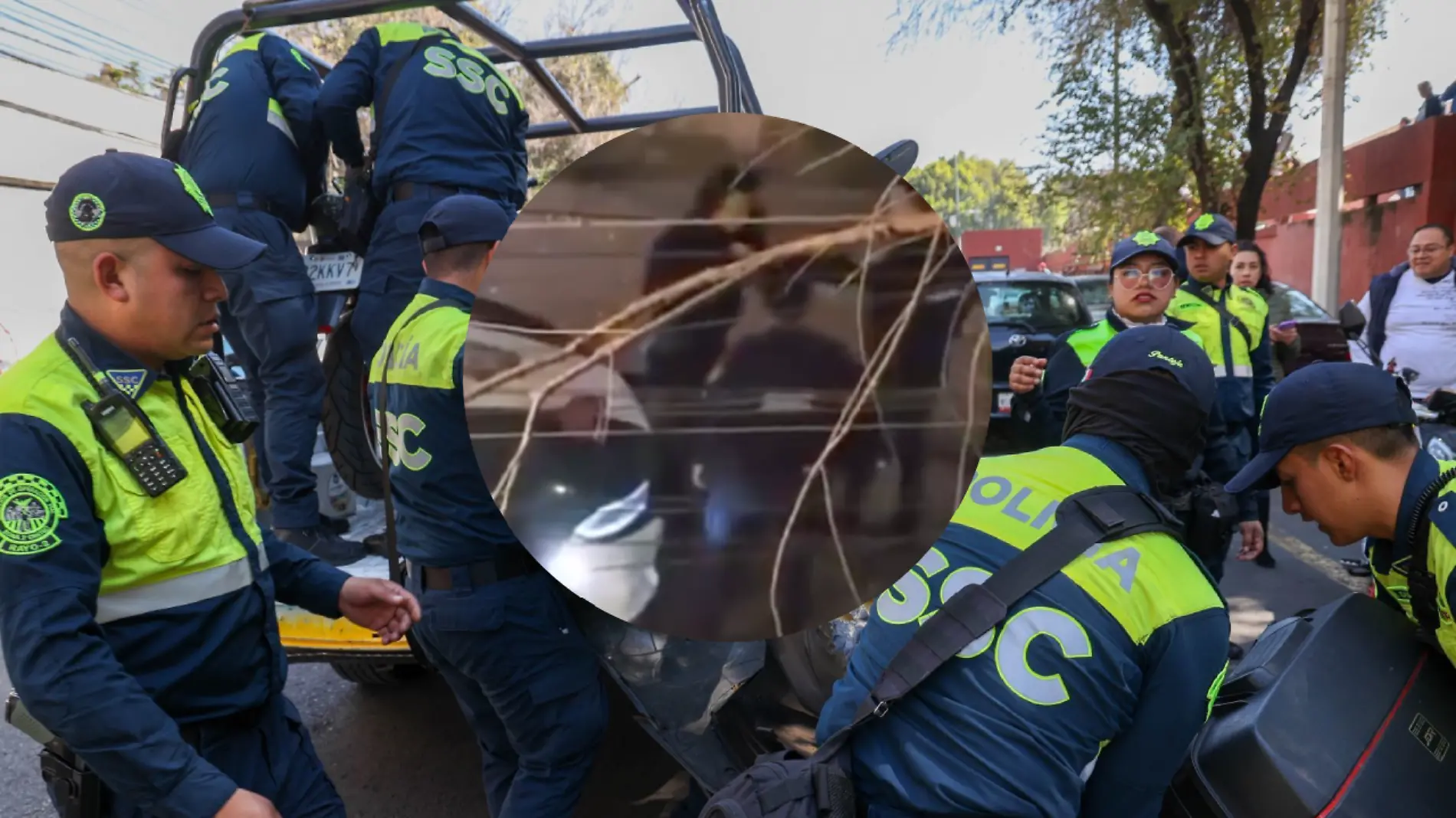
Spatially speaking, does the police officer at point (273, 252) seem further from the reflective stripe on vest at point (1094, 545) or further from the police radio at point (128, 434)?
the reflective stripe on vest at point (1094, 545)

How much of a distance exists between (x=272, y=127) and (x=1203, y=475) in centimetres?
312

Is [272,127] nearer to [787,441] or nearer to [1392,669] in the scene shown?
[787,441]

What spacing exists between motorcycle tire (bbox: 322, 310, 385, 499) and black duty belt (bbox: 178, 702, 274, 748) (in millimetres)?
1665

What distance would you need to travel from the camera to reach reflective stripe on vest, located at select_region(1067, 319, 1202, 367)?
2816 mm

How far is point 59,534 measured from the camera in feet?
3.93

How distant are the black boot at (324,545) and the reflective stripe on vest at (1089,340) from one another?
2445 millimetres

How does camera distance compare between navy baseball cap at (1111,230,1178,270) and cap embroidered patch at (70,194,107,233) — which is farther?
navy baseball cap at (1111,230,1178,270)

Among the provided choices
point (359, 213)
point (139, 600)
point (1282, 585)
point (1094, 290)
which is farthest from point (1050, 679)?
point (1094, 290)

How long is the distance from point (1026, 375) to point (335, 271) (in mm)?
2466

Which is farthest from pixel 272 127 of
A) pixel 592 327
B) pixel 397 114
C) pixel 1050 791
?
pixel 1050 791

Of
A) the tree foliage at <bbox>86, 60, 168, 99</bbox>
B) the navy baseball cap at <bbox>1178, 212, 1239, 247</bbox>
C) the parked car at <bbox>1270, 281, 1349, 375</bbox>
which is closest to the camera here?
the navy baseball cap at <bbox>1178, 212, 1239, 247</bbox>

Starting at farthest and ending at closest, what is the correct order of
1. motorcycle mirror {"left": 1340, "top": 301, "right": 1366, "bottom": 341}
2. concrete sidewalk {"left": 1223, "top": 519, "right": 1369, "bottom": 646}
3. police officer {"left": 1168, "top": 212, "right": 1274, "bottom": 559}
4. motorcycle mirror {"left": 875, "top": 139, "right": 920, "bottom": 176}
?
concrete sidewalk {"left": 1223, "top": 519, "right": 1369, "bottom": 646} → motorcycle mirror {"left": 1340, "top": 301, "right": 1366, "bottom": 341} → police officer {"left": 1168, "top": 212, "right": 1274, "bottom": 559} → motorcycle mirror {"left": 875, "top": 139, "right": 920, "bottom": 176}

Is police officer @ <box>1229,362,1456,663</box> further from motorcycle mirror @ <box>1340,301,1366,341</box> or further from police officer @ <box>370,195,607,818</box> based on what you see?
motorcycle mirror @ <box>1340,301,1366,341</box>

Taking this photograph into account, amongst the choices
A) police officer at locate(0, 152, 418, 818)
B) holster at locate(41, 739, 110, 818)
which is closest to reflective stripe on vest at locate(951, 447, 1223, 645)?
police officer at locate(0, 152, 418, 818)
